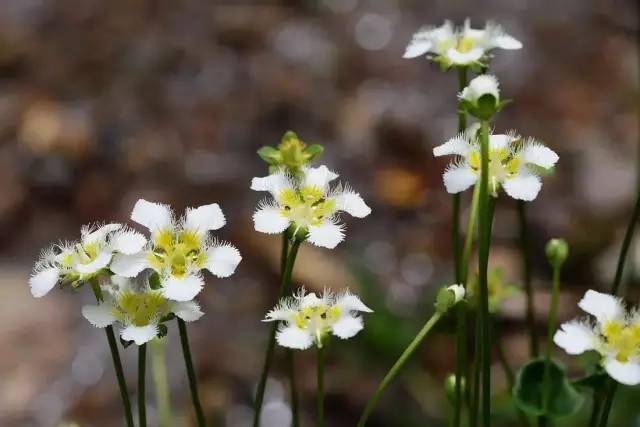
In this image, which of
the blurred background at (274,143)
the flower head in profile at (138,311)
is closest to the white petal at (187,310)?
the flower head in profile at (138,311)

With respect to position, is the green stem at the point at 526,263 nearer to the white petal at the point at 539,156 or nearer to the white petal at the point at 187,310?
the white petal at the point at 539,156

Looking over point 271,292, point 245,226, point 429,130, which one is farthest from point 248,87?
point 271,292

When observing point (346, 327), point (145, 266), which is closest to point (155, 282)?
point (145, 266)

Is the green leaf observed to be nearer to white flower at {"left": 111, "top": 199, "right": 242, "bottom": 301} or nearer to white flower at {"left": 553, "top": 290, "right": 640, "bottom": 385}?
white flower at {"left": 553, "top": 290, "right": 640, "bottom": 385}

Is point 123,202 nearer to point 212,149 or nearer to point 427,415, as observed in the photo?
point 212,149

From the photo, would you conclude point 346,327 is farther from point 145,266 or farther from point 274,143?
point 274,143
